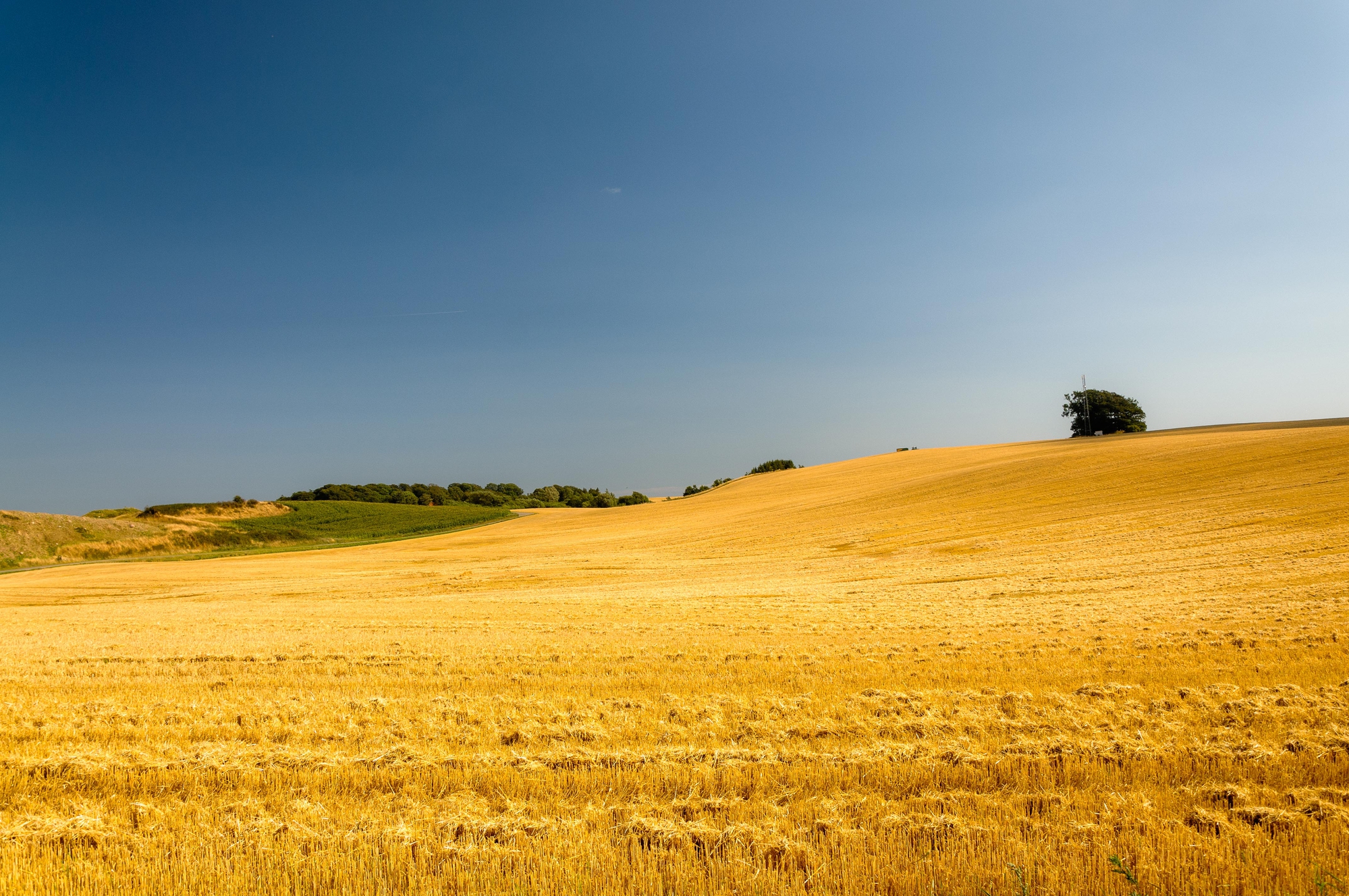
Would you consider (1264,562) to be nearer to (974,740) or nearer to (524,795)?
(974,740)

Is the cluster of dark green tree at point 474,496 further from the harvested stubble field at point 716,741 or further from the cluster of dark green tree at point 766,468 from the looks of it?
the harvested stubble field at point 716,741

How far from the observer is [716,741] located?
25.0 feet

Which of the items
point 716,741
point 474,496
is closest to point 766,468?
Answer: point 474,496

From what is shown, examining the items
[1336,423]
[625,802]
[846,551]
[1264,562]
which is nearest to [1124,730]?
[625,802]

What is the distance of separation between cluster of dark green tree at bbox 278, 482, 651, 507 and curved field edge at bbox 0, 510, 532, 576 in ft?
114

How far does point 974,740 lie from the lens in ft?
24.2

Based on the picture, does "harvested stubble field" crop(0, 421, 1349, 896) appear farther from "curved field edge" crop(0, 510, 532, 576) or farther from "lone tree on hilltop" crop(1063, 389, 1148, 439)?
"lone tree on hilltop" crop(1063, 389, 1148, 439)

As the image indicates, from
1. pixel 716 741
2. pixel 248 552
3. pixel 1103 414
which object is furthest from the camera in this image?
pixel 1103 414

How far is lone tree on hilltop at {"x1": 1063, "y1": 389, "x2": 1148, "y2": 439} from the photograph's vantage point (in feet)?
336

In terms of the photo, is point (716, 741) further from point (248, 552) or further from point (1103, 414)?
point (1103, 414)

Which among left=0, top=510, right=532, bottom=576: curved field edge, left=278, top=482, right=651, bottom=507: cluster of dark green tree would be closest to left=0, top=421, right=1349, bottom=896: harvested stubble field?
left=0, top=510, right=532, bottom=576: curved field edge

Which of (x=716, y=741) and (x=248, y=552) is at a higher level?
(x=716, y=741)

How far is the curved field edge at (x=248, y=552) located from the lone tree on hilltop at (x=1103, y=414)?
91737 mm

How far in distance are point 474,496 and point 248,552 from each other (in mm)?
67257
